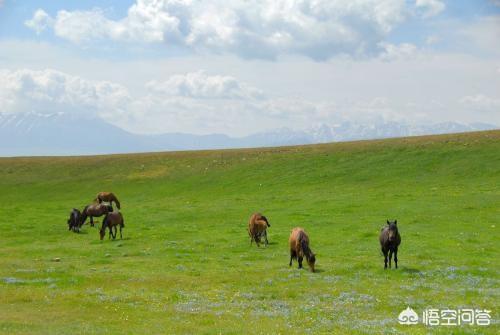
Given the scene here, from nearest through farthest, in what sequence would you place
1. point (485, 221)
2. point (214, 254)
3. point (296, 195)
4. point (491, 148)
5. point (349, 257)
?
point (349, 257)
point (214, 254)
point (485, 221)
point (296, 195)
point (491, 148)

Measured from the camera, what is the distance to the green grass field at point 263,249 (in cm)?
1747

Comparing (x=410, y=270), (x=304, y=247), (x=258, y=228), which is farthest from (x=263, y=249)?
(x=410, y=270)

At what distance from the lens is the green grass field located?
17.5 meters

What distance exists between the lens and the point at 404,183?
5912 centimetres

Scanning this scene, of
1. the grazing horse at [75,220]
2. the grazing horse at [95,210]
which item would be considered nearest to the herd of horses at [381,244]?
the grazing horse at [75,220]

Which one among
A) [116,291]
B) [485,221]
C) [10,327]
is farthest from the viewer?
[485,221]

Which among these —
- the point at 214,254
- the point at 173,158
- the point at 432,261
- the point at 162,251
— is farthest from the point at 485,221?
the point at 173,158

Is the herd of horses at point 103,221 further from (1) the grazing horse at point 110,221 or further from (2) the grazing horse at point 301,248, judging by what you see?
(2) the grazing horse at point 301,248

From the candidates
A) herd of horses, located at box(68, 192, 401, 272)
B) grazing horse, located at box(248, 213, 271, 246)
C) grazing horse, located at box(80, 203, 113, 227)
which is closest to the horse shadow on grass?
herd of horses, located at box(68, 192, 401, 272)

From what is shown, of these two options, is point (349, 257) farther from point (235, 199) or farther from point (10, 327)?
point (235, 199)

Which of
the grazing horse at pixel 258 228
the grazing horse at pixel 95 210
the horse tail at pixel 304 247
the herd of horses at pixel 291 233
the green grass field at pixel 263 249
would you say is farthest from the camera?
the grazing horse at pixel 95 210

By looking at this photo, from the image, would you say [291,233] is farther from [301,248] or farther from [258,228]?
[258,228]

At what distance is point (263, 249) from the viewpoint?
102 ft

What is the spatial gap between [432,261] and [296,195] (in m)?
30.1
